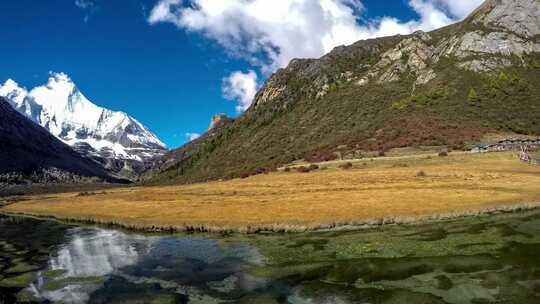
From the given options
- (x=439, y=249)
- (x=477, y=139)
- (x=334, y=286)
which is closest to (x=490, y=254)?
(x=439, y=249)

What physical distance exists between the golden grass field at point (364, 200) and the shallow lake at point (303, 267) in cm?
448

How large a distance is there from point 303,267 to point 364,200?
115 feet

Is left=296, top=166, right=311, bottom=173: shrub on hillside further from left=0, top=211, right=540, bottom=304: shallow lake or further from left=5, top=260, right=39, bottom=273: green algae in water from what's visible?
left=5, top=260, right=39, bottom=273: green algae in water

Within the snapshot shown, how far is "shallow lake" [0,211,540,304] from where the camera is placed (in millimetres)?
29547

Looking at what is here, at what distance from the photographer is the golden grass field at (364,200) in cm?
5696

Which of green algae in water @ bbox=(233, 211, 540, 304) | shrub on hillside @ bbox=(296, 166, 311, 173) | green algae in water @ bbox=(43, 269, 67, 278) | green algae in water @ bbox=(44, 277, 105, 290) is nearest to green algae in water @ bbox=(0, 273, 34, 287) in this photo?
green algae in water @ bbox=(43, 269, 67, 278)

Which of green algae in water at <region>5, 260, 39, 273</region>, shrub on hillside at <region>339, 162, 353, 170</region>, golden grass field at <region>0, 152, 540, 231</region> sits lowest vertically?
green algae in water at <region>5, 260, 39, 273</region>

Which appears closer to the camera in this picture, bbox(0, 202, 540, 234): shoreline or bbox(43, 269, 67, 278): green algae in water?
bbox(43, 269, 67, 278): green algae in water

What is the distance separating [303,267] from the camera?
37000 mm

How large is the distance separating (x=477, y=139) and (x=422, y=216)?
9952 centimetres

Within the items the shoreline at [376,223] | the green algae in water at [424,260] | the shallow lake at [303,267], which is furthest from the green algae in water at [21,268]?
the shoreline at [376,223]

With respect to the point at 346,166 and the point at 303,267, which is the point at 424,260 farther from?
the point at 346,166

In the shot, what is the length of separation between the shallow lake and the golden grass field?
4.48 meters

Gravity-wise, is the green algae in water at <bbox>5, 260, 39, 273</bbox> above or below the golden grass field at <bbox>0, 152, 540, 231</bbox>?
below
